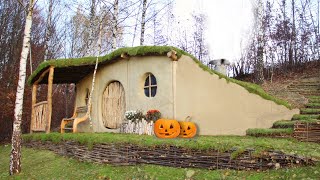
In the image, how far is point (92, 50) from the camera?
1766 centimetres

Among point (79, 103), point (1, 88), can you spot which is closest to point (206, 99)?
point (79, 103)

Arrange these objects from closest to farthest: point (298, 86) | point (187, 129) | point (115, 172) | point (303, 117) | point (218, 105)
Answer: point (115, 172), point (303, 117), point (187, 129), point (218, 105), point (298, 86)

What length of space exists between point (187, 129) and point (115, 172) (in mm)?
2955

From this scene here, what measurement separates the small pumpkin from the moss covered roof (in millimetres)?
1816

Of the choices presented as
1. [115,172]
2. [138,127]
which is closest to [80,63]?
[138,127]

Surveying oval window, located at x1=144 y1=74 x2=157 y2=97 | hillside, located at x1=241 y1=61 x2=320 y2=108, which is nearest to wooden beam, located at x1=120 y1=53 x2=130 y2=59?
oval window, located at x1=144 y1=74 x2=157 y2=97


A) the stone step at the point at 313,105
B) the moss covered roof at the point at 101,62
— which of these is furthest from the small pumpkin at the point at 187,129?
→ the stone step at the point at 313,105

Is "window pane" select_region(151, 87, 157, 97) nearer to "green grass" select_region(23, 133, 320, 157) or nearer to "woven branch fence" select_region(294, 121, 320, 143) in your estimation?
"green grass" select_region(23, 133, 320, 157)

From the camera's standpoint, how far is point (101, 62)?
39.5ft

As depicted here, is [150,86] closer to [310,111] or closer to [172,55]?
[172,55]

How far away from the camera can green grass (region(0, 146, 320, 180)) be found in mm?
5723

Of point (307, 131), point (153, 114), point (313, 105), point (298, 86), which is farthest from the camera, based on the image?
point (298, 86)

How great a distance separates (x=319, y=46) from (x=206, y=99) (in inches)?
521

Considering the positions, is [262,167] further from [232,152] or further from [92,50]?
[92,50]
